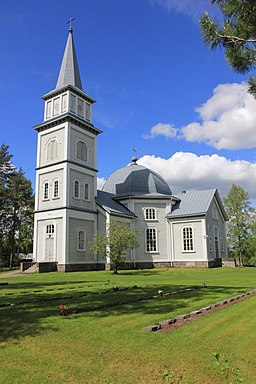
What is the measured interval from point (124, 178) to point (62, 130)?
443 inches

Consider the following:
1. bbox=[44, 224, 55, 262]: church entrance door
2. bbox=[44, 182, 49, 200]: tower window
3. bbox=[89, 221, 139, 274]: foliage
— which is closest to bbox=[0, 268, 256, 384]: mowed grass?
bbox=[89, 221, 139, 274]: foliage

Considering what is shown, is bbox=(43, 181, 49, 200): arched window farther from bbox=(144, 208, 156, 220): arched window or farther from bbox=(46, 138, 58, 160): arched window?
bbox=(144, 208, 156, 220): arched window

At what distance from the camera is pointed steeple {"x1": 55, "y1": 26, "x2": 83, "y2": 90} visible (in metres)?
37.9

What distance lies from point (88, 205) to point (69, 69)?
16049mm

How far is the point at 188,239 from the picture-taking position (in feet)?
125

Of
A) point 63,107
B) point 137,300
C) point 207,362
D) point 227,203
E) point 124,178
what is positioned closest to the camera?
point 207,362

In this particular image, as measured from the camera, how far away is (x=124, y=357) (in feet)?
17.3

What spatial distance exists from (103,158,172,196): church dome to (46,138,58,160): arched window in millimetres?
10152

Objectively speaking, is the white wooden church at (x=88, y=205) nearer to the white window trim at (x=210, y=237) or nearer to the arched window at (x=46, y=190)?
the white window trim at (x=210, y=237)

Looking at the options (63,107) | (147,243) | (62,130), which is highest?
(63,107)

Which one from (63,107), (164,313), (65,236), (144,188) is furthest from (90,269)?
(164,313)

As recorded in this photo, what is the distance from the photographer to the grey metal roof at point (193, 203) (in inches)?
1520

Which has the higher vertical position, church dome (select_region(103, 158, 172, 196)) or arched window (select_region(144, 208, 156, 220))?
church dome (select_region(103, 158, 172, 196))

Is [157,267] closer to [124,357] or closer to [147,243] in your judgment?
[147,243]
